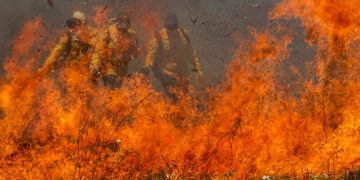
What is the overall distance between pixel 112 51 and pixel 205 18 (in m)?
14.0

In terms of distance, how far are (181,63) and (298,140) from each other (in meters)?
4.43

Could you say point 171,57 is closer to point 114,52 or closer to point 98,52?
point 114,52

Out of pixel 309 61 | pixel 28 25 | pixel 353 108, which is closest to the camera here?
pixel 353 108

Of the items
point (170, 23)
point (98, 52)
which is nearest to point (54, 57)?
point (98, 52)

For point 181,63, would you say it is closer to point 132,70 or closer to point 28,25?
point 132,70

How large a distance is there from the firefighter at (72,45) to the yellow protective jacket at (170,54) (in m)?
1.80

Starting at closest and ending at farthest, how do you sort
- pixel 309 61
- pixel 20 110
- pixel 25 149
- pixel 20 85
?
pixel 25 149 → pixel 20 110 → pixel 20 85 → pixel 309 61

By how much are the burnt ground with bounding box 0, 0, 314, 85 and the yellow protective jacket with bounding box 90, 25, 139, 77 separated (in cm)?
885

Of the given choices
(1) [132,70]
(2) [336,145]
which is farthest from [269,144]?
(1) [132,70]

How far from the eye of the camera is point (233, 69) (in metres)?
21.1

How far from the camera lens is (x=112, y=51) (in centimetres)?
1146

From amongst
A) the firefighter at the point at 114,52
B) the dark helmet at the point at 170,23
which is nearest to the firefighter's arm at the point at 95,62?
the firefighter at the point at 114,52

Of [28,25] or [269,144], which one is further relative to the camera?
[28,25]

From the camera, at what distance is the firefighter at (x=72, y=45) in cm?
1134
